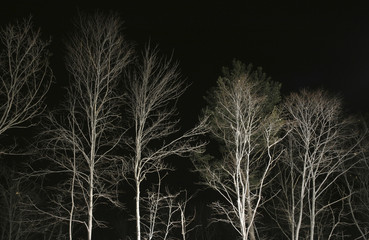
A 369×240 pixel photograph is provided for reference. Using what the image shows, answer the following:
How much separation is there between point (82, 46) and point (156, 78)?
120 inches

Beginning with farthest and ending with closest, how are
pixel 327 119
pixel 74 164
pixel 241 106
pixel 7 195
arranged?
1. pixel 7 195
2. pixel 327 119
3. pixel 241 106
4. pixel 74 164

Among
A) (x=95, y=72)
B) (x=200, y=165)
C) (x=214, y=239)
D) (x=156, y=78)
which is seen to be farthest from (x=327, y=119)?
(x=214, y=239)

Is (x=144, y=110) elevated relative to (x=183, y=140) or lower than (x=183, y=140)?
elevated

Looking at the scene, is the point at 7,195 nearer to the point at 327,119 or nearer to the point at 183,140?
the point at 183,140

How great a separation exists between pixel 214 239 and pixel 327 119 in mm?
36050

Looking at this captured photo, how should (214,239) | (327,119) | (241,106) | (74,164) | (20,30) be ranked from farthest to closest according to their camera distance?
1. (214,239)
2. (327,119)
3. (241,106)
4. (74,164)
5. (20,30)

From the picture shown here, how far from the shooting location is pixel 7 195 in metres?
24.9

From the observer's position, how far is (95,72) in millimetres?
11891

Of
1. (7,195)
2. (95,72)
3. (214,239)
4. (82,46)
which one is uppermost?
(82,46)

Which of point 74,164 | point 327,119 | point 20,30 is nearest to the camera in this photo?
point 20,30

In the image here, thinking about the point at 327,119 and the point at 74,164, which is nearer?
the point at 74,164

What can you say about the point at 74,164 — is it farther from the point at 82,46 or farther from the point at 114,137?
the point at 82,46

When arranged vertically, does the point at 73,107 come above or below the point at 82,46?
below

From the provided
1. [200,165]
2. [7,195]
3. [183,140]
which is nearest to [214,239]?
[7,195]
